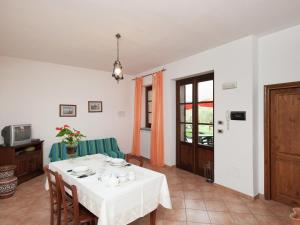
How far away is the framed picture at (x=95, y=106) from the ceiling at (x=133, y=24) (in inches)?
63.2

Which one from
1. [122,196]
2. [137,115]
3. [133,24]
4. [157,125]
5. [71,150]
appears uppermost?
[133,24]

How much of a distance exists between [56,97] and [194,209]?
395 centimetres

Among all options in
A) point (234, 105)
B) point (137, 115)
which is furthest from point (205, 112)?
point (137, 115)

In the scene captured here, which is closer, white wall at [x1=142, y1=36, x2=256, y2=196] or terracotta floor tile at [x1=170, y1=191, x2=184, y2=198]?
white wall at [x1=142, y1=36, x2=256, y2=196]

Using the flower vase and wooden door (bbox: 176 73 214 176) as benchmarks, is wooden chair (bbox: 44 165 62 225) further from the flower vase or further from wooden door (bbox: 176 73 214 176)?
wooden door (bbox: 176 73 214 176)

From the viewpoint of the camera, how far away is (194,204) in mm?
2738

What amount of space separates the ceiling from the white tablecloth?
2.00m

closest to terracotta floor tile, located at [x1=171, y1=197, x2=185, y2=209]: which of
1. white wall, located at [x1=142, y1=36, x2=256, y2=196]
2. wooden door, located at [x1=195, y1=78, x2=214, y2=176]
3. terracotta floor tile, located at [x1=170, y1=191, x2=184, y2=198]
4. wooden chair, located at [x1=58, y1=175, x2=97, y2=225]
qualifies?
terracotta floor tile, located at [x1=170, y1=191, x2=184, y2=198]

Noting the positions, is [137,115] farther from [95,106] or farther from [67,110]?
[67,110]

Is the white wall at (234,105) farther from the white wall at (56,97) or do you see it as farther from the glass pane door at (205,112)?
the white wall at (56,97)

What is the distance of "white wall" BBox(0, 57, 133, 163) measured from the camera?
3857 millimetres

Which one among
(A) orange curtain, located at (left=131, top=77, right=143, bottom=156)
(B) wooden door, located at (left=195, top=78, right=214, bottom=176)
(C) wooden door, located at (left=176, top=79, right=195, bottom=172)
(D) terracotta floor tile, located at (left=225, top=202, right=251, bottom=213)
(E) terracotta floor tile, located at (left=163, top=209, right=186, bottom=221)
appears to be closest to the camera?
(E) terracotta floor tile, located at (left=163, top=209, right=186, bottom=221)

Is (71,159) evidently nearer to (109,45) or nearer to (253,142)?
(109,45)

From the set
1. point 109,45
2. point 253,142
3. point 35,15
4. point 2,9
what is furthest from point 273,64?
point 2,9
